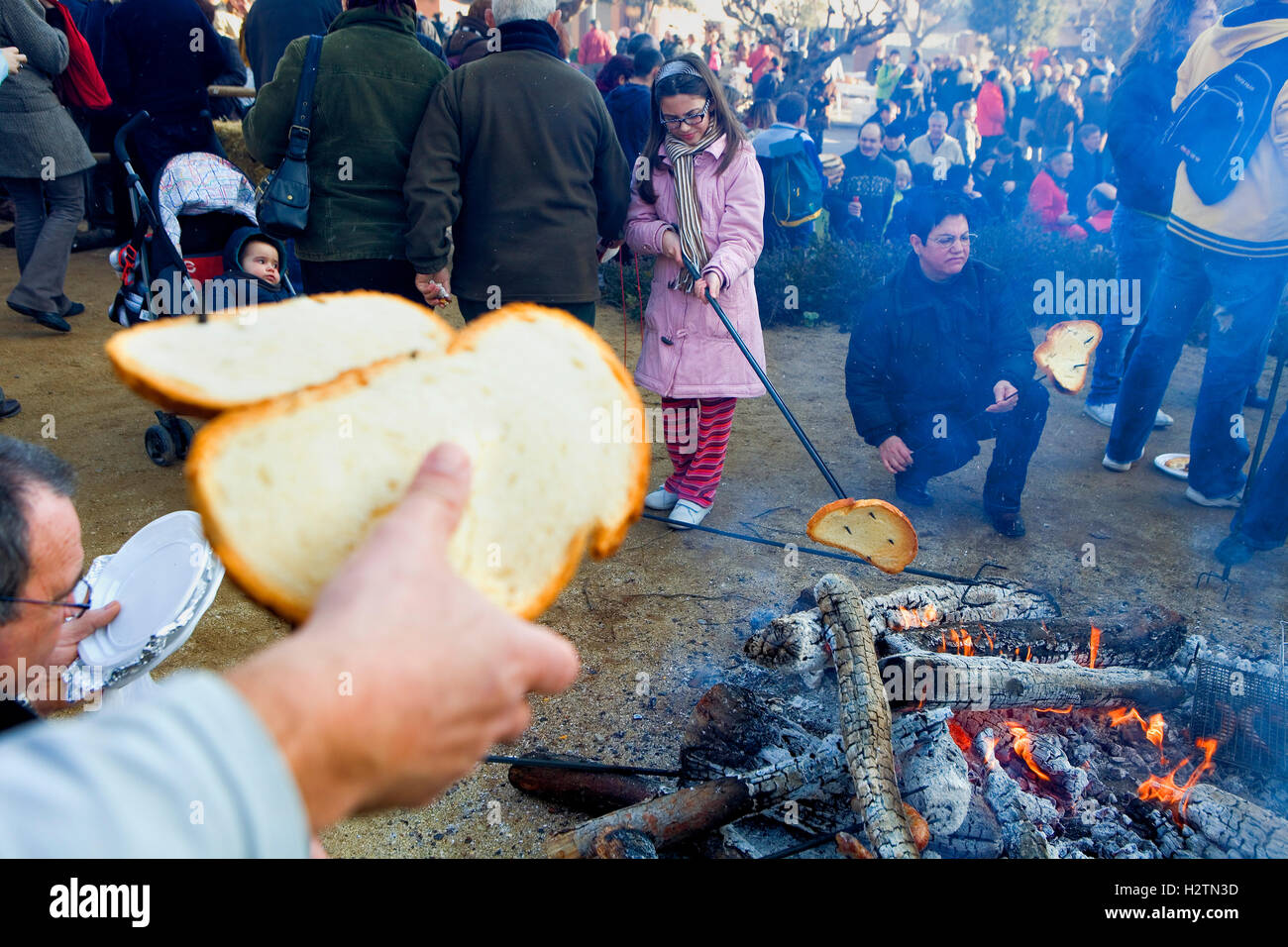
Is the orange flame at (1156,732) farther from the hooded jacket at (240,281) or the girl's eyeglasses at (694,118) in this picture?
the hooded jacket at (240,281)

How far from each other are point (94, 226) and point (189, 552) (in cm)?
918

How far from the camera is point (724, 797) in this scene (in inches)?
95.3

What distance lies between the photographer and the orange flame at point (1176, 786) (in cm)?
251

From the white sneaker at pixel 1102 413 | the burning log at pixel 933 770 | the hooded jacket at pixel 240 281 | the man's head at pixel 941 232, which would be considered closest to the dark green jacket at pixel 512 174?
the hooded jacket at pixel 240 281

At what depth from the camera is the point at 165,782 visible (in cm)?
58

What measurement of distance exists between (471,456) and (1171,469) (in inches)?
238

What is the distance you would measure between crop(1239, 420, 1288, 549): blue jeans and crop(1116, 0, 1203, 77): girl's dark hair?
259 cm

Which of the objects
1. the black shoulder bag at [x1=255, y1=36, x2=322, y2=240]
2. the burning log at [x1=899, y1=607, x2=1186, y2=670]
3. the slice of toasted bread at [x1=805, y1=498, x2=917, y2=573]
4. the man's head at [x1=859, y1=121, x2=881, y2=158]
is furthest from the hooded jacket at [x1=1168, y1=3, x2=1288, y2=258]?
the man's head at [x1=859, y1=121, x2=881, y2=158]

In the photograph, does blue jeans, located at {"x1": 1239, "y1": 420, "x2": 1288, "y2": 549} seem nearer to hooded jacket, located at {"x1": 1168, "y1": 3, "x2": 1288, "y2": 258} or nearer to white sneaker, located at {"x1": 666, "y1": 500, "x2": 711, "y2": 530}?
hooded jacket, located at {"x1": 1168, "y1": 3, "x2": 1288, "y2": 258}

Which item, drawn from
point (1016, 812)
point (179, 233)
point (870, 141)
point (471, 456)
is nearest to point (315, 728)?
point (471, 456)

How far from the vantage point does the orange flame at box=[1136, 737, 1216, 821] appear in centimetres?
251

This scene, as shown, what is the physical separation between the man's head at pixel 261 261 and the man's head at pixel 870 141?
7.94m

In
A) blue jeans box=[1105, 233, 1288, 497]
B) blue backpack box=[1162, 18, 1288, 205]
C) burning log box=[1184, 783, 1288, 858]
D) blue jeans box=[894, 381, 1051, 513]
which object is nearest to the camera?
burning log box=[1184, 783, 1288, 858]

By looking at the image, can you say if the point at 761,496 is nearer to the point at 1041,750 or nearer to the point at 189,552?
the point at 1041,750
